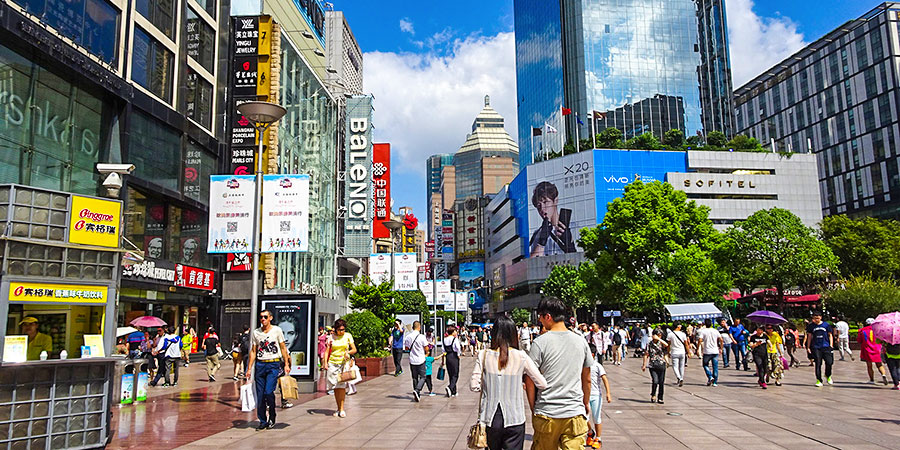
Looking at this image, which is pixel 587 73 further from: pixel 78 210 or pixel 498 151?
pixel 498 151

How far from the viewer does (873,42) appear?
83438 mm

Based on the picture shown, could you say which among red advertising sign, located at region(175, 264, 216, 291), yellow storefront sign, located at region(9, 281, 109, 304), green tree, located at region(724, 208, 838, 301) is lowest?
yellow storefront sign, located at region(9, 281, 109, 304)

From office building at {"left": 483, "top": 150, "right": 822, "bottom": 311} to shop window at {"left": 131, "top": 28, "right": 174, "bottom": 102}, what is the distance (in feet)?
174

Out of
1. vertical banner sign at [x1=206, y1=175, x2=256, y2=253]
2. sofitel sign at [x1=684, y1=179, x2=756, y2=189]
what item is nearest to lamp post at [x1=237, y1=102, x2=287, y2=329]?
vertical banner sign at [x1=206, y1=175, x2=256, y2=253]

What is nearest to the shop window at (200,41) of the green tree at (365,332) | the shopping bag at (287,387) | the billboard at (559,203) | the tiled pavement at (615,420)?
the green tree at (365,332)

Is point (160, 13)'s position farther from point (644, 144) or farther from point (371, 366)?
point (644, 144)

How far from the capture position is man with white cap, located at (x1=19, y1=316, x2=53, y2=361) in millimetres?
7910

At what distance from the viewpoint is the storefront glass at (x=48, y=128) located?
1964 cm

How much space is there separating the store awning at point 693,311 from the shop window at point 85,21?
31278 millimetres

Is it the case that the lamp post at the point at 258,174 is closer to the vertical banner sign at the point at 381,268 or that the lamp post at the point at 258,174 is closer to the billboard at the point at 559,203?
the vertical banner sign at the point at 381,268

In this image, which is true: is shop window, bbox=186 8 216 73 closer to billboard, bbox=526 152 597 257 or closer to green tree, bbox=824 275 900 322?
green tree, bbox=824 275 900 322

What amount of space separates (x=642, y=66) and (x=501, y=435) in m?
98.6

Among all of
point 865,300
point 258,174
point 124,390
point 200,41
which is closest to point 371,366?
point 124,390

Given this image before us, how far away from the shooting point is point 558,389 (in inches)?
208
